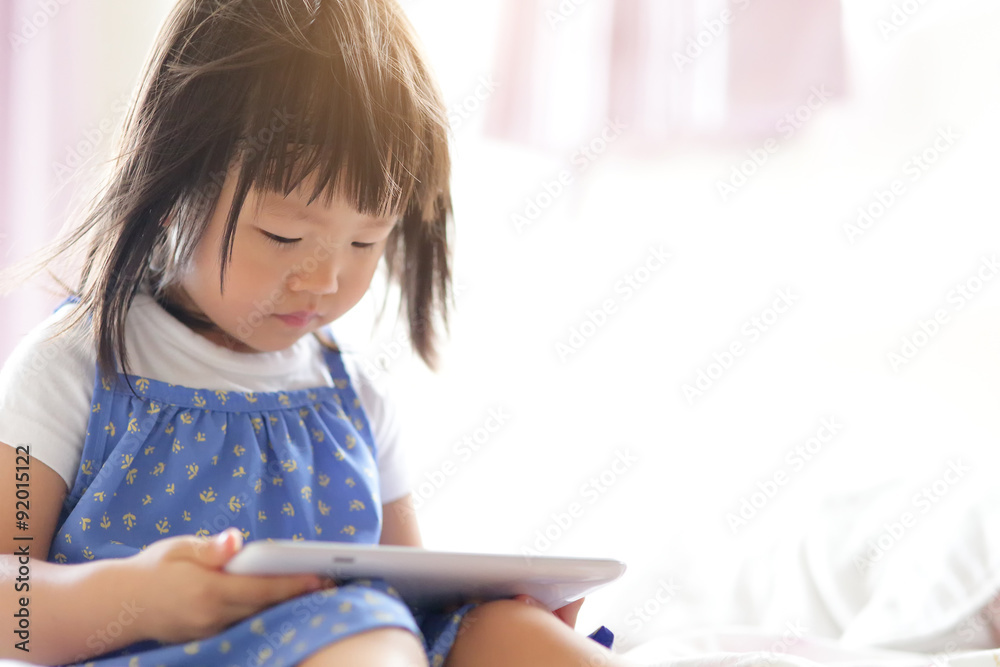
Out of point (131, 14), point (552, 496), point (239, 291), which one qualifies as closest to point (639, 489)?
point (552, 496)

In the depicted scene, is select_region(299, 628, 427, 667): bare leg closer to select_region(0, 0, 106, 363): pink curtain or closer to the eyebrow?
the eyebrow

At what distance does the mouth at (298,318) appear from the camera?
79 cm

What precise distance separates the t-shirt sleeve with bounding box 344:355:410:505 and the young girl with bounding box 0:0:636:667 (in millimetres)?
75

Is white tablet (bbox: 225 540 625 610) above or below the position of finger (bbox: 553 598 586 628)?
above

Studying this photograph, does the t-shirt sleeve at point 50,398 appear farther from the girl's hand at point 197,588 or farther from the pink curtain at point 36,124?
the pink curtain at point 36,124

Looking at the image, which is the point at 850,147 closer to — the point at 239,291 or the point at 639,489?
the point at 639,489

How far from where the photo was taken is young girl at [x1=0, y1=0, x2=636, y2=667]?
0.67 meters

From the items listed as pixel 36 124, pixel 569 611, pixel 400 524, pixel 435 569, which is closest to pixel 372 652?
pixel 435 569

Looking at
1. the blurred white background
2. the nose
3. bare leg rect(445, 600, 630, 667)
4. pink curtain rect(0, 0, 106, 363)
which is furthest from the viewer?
pink curtain rect(0, 0, 106, 363)

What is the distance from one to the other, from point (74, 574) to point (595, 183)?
135 centimetres

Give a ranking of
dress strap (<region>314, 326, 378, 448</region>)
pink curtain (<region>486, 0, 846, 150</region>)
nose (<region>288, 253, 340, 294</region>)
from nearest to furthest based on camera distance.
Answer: nose (<region>288, 253, 340, 294</region>)
dress strap (<region>314, 326, 378, 448</region>)
pink curtain (<region>486, 0, 846, 150</region>)

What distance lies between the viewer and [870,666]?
743 millimetres

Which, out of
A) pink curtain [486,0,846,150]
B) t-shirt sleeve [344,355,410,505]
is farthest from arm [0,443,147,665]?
pink curtain [486,0,846,150]

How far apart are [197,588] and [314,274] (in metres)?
0.28
